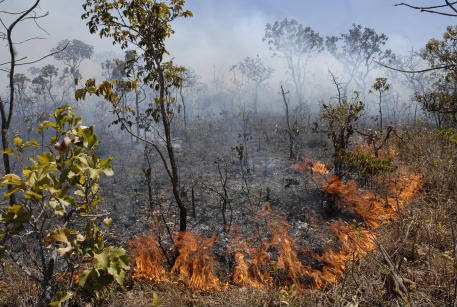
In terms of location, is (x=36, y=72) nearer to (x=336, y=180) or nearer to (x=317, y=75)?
(x=317, y=75)

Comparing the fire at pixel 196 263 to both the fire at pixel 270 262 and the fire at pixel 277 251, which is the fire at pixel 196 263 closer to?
the fire at pixel 277 251

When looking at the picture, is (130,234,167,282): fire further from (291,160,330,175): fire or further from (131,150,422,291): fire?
(291,160,330,175): fire

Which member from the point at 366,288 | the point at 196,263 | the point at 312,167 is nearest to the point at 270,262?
the point at 196,263

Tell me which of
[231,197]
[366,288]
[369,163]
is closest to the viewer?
[366,288]

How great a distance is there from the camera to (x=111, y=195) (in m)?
10.5

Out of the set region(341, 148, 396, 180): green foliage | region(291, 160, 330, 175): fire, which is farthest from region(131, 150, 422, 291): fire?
region(291, 160, 330, 175): fire

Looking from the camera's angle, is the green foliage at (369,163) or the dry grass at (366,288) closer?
the dry grass at (366,288)

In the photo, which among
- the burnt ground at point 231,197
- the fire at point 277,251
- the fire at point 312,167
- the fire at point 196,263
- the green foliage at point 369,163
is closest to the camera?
the fire at point 196,263

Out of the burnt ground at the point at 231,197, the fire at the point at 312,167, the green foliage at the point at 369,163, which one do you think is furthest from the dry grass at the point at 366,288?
the fire at the point at 312,167

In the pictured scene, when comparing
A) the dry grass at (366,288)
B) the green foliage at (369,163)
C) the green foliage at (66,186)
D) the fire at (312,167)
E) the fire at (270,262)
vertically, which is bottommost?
the fire at (270,262)

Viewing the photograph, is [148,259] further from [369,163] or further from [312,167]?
[312,167]

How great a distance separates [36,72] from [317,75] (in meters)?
62.1

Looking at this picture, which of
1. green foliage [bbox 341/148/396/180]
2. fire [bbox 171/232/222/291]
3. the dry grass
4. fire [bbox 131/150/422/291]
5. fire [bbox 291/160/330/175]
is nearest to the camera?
the dry grass

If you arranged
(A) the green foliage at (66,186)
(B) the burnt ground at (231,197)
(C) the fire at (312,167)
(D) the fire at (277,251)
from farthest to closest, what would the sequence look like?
1. (C) the fire at (312,167)
2. (B) the burnt ground at (231,197)
3. (D) the fire at (277,251)
4. (A) the green foliage at (66,186)
